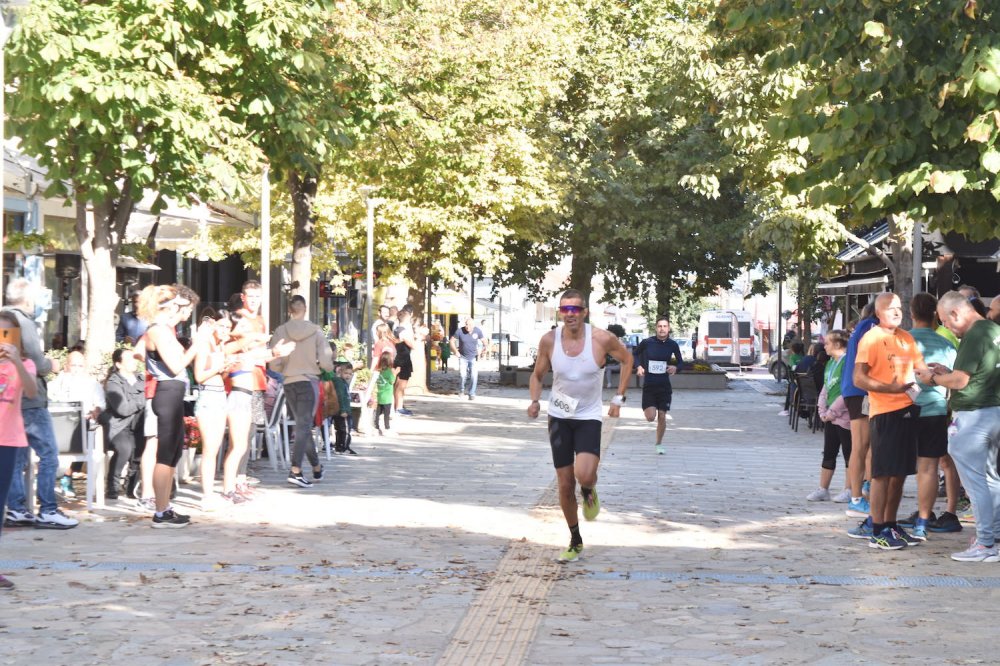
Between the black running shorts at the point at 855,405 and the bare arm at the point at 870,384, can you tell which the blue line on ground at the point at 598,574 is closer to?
the bare arm at the point at 870,384

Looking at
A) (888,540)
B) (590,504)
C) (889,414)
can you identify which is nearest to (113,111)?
(590,504)

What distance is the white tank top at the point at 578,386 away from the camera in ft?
33.6

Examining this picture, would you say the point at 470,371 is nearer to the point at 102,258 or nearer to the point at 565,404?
the point at 102,258

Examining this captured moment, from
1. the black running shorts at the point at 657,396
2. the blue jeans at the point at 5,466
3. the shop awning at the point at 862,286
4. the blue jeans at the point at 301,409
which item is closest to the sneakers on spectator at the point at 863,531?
the blue jeans at the point at 301,409

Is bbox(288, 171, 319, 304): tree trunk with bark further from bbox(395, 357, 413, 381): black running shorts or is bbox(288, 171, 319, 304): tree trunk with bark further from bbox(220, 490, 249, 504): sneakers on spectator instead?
bbox(220, 490, 249, 504): sneakers on spectator

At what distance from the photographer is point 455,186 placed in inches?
1258

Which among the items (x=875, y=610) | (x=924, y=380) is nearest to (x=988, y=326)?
(x=924, y=380)

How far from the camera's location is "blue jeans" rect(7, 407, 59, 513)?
1126 centimetres

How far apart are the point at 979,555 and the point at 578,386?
2.81 meters

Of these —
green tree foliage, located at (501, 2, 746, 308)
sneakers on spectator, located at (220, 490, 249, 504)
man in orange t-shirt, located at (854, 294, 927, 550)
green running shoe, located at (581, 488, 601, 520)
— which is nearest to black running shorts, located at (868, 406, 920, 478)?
man in orange t-shirt, located at (854, 294, 927, 550)

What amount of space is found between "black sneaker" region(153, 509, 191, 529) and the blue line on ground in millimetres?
1822

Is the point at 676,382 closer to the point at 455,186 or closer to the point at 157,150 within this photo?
Answer: the point at 455,186

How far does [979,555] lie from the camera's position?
10055 mm

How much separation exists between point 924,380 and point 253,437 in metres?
7.95
